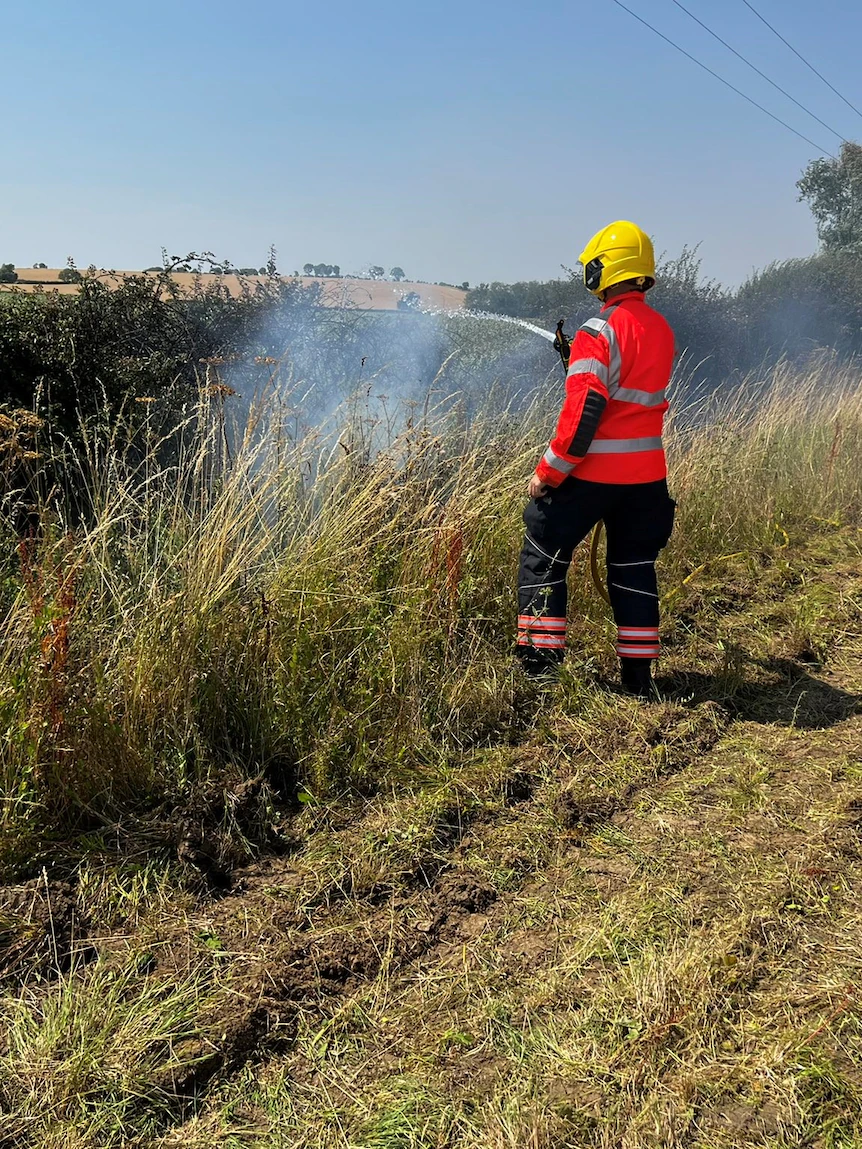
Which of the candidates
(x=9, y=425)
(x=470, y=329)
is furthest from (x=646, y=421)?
(x=470, y=329)

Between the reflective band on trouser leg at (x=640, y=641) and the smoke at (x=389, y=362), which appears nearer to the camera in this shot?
the reflective band on trouser leg at (x=640, y=641)

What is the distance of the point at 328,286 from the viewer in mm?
7355

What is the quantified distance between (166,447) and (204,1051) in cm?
398

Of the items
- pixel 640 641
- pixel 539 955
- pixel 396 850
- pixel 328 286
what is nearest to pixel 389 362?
pixel 328 286

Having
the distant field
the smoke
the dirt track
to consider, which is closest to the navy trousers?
the dirt track

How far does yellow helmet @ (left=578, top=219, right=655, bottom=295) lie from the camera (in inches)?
146

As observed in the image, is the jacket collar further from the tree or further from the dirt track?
the tree

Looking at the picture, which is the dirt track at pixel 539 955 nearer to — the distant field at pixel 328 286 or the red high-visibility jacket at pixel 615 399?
the red high-visibility jacket at pixel 615 399

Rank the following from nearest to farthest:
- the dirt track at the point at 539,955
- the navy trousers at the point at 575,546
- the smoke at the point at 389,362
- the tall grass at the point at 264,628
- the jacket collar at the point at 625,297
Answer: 1. the dirt track at the point at 539,955
2. the tall grass at the point at 264,628
3. the jacket collar at the point at 625,297
4. the navy trousers at the point at 575,546
5. the smoke at the point at 389,362

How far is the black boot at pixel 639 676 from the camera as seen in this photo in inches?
158

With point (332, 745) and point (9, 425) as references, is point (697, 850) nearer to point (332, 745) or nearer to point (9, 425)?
point (332, 745)

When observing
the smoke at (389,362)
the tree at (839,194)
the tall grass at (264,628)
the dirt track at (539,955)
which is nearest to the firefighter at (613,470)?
the tall grass at (264,628)

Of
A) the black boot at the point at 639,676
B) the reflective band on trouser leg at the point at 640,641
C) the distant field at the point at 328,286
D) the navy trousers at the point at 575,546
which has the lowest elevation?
the black boot at the point at 639,676

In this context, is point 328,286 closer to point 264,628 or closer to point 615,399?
point 615,399
